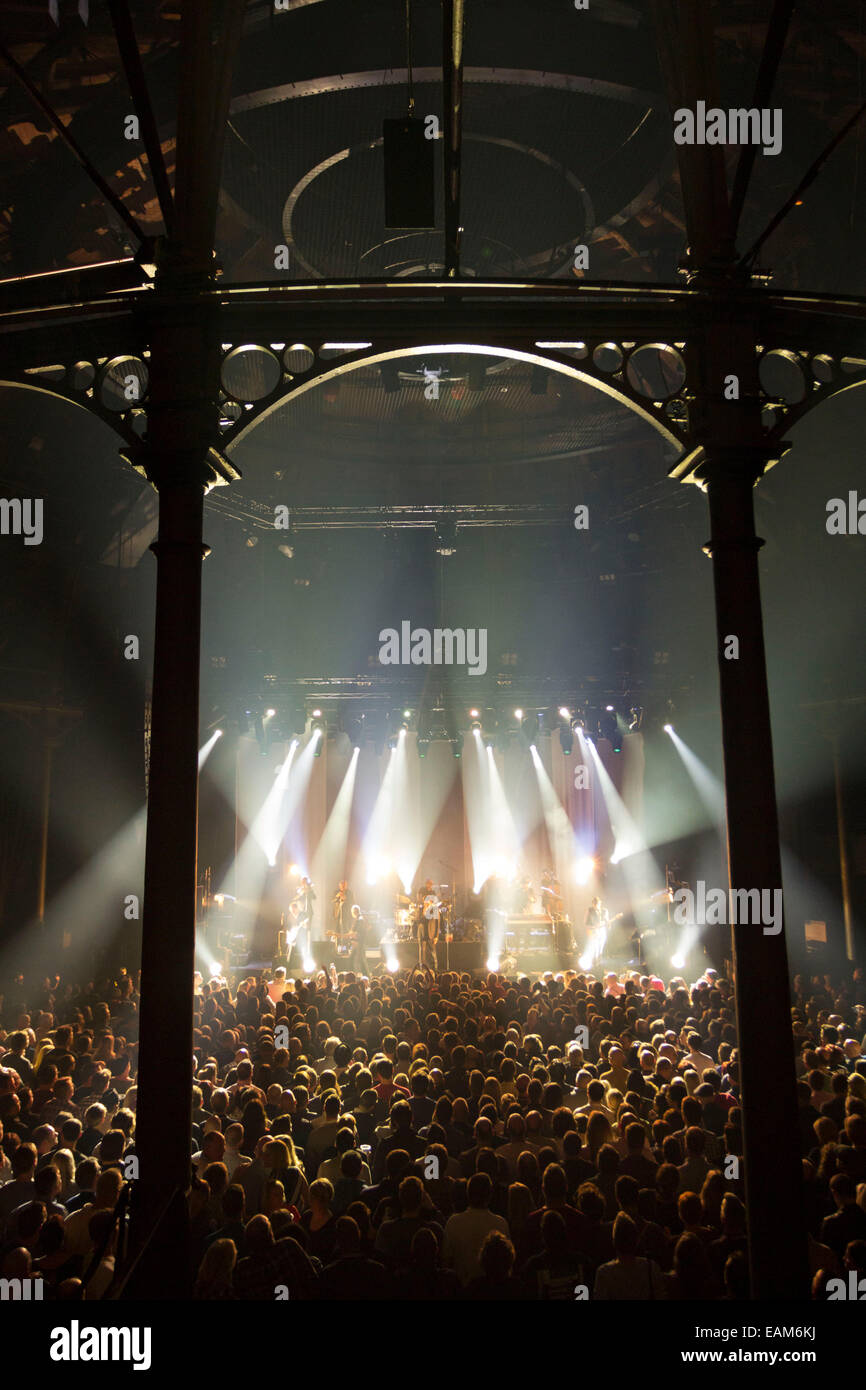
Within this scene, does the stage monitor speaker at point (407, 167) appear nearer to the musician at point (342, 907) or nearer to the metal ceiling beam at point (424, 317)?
the metal ceiling beam at point (424, 317)

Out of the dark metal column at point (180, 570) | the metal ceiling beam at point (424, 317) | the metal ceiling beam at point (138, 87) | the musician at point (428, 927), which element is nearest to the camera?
the metal ceiling beam at point (138, 87)

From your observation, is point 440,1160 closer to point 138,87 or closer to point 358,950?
point 138,87

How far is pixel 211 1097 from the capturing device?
6.82m

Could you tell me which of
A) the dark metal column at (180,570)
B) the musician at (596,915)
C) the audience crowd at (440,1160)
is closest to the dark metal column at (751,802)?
the audience crowd at (440,1160)

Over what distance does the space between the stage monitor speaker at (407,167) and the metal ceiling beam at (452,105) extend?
31 centimetres

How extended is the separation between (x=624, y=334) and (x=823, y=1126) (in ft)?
17.4

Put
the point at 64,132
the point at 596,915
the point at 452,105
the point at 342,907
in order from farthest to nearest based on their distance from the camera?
the point at 342,907
the point at 596,915
the point at 452,105
the point at 64,132

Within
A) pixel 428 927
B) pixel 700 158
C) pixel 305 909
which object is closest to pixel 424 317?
pixel 700 158

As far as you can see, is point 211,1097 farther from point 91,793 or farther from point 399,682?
point 399,682

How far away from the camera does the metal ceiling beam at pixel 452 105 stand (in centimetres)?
418

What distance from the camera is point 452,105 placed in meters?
4.58

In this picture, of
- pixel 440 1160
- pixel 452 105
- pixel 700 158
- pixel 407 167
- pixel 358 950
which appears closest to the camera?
pixel 452 105

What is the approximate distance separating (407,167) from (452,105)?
79cm

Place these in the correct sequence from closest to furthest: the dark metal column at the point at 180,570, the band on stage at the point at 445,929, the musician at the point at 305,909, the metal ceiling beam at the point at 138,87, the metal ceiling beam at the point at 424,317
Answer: the metal ceiling beam at the point at 138,87
the dark metal column at the point at 180,570
the metal ceiling beam at the point at 424,317
the band on stage at the point at 445,929
the musician at the point at 305,909
